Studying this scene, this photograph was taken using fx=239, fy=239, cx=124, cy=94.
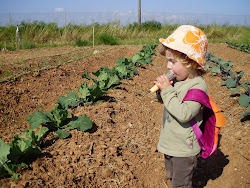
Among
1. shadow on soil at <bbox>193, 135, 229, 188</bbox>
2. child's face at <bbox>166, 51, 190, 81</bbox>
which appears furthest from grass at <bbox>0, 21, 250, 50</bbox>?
child's face at <bbox>166, 51, 190, 81</bbox>

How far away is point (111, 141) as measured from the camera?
114 inches

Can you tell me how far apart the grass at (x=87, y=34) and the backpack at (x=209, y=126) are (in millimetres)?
10263

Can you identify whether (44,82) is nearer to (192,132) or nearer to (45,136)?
(45,136)

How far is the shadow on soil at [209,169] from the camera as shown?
2992 mm

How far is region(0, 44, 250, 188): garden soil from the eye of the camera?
2.31 metres

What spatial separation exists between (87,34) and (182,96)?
1378 cm

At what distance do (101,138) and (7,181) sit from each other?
3.73ft

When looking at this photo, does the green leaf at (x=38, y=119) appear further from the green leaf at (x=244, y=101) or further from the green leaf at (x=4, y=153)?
the green leaf at (x=244, y=101)

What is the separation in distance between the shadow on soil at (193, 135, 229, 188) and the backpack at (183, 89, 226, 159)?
99cm

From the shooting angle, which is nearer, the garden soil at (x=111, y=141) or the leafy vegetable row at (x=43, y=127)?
the leafy vegetable row at (x=43, y=127)

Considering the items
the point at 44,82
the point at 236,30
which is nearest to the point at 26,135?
the point at 44,82

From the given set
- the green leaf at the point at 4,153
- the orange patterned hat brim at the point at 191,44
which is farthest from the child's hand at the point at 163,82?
the green leaf at the point at 4,153

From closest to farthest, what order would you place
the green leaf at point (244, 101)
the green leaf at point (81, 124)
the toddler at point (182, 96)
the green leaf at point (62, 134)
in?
the toddler at point (182, 96) < the green leaf at point (62, 134) < the green leaf at point (81, 124) < the green leaf at point (244, 101)

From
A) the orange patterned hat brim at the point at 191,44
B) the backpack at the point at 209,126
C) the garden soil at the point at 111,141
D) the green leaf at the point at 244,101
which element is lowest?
the garden soil at the point at 111,141
